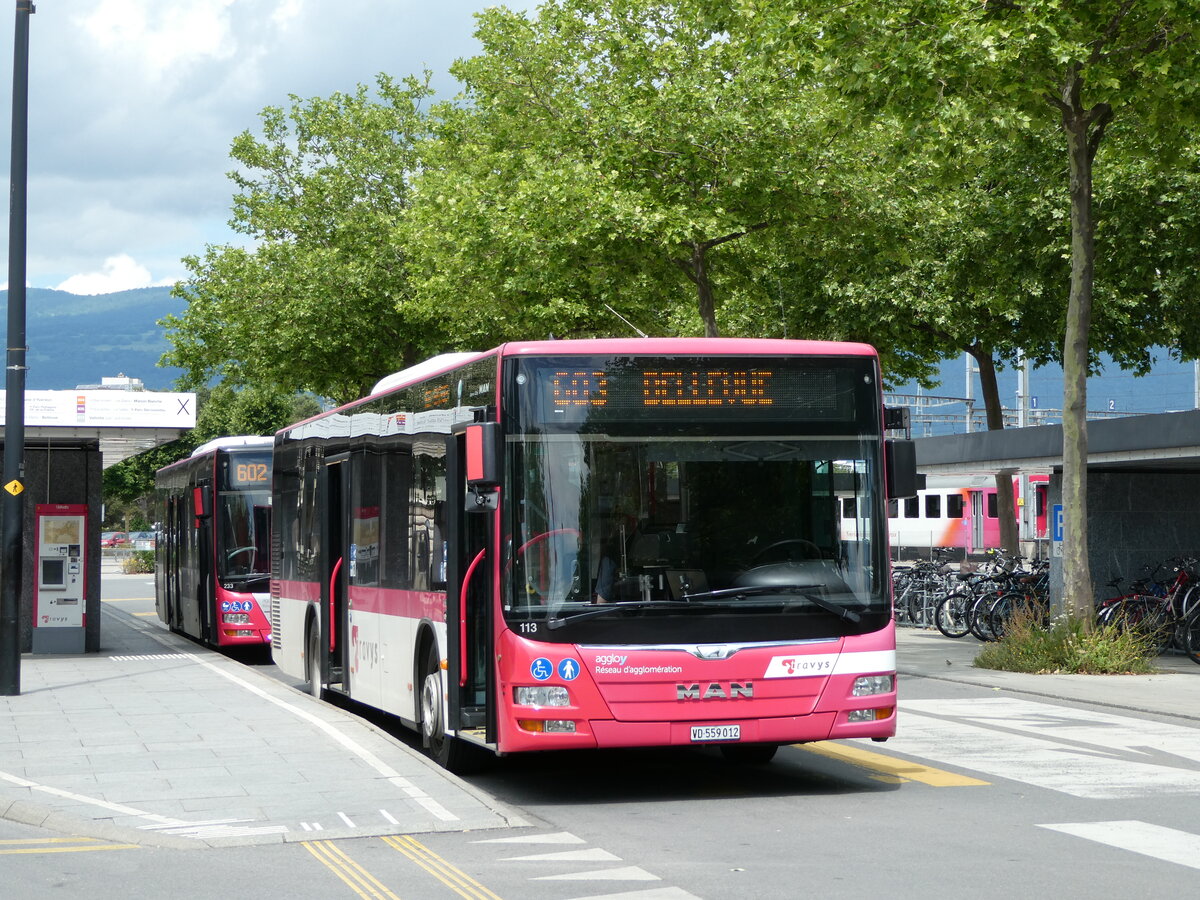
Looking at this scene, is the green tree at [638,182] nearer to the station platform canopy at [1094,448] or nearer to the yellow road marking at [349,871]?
the station platform canopy at [1094,448]

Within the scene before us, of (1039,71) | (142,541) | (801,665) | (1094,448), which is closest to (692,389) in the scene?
(801,665)

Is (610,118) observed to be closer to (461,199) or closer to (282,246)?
(461,199)

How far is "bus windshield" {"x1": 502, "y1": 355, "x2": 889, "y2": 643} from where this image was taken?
31.3 feet

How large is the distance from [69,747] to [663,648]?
190 inches

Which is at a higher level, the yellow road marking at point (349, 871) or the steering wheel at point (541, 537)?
the steering wheel at point (541, 537)

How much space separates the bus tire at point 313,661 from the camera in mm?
15891

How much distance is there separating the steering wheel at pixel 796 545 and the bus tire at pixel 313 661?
7.20 metres

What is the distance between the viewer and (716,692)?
9.60 metres

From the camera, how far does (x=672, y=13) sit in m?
25.2

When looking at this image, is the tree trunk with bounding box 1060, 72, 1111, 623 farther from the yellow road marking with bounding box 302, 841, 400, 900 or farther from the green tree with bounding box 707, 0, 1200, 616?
the yellow road marking with bounding box 302, 841, 400, 900

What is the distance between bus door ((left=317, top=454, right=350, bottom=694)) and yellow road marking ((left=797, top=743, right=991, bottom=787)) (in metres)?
4.47

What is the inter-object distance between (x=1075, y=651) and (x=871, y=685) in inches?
358

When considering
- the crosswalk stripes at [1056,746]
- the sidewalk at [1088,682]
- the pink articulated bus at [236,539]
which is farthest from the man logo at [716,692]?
the pink articulated bus at [236,539]

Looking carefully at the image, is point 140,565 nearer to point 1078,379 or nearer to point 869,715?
point 1078,379
